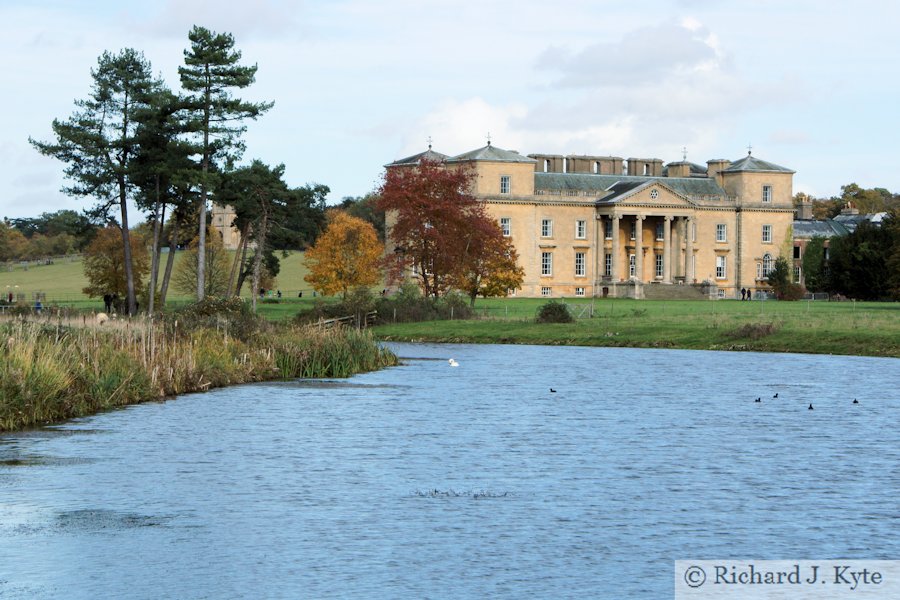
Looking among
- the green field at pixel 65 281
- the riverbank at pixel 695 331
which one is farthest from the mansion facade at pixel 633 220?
the riverbank at pixel 695 331

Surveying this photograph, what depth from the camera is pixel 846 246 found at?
344 feet

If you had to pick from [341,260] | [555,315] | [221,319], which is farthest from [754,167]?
[221,319]

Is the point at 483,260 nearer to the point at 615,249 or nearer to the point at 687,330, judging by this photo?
the point at 687,330

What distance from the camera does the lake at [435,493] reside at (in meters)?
16.0

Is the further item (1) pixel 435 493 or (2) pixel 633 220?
(2) pixel 633 220

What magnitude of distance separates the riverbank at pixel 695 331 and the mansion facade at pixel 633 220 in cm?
3945

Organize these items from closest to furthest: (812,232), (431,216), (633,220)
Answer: (431,216) → (633,220) → (812,232)

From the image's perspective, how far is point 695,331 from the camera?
2496 inches

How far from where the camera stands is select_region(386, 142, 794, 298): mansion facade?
11931cm

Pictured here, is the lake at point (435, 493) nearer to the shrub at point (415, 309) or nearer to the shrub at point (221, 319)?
the shrub at point (221, 319)

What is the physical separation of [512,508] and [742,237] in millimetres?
111419

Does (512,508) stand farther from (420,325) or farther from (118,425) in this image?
(420,325)

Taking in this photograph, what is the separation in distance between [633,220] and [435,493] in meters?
106

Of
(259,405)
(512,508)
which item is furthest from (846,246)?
(512,508)
